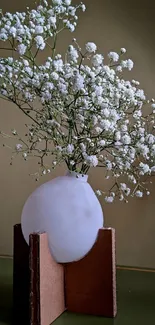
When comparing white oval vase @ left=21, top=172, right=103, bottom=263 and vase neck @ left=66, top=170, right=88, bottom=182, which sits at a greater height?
vase neck @ left=66, top=170, right=88, bottom=182

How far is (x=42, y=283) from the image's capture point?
0.90 metres

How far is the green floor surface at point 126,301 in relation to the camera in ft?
3.14

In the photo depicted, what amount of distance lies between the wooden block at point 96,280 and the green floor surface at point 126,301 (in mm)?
27

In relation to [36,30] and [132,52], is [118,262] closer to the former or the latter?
[132,52]

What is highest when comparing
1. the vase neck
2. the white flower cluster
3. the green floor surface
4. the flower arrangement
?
the white flower cluster

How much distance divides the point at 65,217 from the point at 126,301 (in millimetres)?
345

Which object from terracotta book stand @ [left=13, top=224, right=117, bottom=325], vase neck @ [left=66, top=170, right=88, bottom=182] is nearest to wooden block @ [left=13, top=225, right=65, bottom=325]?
terracotta book stand @ [left=13, top=224, right=117, bottom=325]

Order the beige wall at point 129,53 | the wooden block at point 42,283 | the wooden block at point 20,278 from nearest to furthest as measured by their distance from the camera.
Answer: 1. the wooden block at point 42,283
2. the wooden block at point 20,278
3. the beige wall at point 129,53

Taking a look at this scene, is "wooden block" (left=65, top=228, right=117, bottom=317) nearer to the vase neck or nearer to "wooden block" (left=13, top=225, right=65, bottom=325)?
"wooden block" (left=13, top=225, right=65, bottom=325)

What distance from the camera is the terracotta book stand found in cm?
93

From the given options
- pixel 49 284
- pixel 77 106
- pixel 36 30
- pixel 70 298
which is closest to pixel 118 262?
pixel 70 298

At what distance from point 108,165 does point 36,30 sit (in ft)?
1.18

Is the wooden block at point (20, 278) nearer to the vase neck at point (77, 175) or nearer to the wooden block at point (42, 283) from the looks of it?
the wooden block at point (42, 283)

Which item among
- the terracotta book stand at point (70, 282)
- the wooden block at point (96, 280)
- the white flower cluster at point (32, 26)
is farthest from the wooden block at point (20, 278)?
the white flower cluster at point (32, 26)
